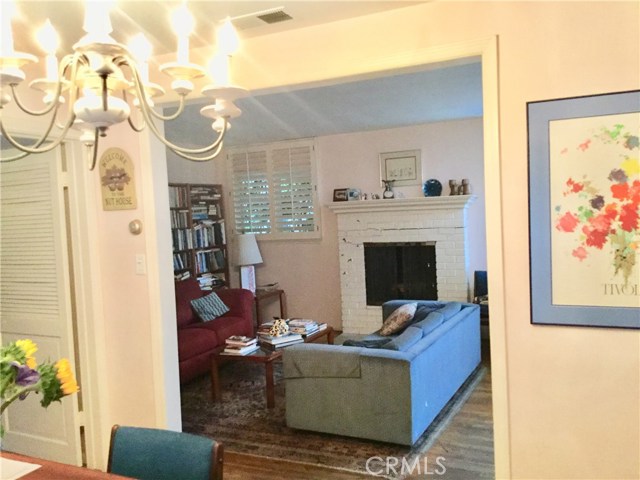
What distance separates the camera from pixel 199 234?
643 cm

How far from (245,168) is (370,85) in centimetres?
303

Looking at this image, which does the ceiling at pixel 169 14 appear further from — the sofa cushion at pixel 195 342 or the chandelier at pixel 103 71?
the sofa cushion at pixel 195 342

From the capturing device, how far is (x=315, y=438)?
354 centimetres

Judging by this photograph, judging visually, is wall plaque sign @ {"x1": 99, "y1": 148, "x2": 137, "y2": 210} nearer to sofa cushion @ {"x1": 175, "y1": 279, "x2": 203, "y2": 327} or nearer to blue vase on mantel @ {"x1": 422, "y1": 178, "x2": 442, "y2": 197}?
sofa cushion @ {"x1": 175, "y1": 279, "x2": 203, "y2": 327}

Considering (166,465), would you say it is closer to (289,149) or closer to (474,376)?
(474,376)

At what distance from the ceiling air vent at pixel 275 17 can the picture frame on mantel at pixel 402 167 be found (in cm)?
390

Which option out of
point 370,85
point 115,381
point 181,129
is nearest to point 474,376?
point 370,85

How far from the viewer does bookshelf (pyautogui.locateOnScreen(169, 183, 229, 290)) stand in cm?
609

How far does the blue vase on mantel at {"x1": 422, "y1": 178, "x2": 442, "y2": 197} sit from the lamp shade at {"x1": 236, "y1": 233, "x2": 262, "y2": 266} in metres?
2.19

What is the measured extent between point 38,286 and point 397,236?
3928 mm

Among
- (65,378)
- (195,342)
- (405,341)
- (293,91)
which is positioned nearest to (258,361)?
(195,342)

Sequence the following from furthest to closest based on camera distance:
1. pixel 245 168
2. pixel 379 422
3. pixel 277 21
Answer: pixel 245 168, pixel 379 422, pixel 277 21

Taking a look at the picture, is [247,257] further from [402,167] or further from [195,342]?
[402,167]
